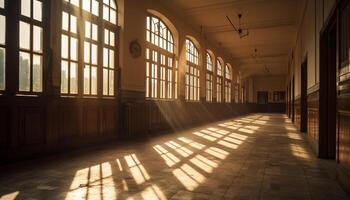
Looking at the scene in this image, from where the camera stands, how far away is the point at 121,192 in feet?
9.02

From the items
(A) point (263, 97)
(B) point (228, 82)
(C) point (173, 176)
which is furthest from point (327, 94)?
(A) point (263, 97)

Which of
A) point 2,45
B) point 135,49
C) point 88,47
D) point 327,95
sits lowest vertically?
point 327,95

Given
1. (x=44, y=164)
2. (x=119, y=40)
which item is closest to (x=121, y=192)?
(x=44, y=164)

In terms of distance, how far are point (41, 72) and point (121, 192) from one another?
9.46 ft

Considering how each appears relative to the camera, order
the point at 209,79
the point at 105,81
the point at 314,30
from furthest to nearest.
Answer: the point at 209,79 → the point at 105,81 → the point at 314,30

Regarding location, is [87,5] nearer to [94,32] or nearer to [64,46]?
[94,32]

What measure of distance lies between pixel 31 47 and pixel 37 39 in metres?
0.22

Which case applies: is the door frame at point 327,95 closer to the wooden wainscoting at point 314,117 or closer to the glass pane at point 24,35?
the wooden wainscoting at point 314,117

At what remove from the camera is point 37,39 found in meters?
4.52

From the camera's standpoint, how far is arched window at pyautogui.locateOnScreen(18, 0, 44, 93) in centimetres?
424

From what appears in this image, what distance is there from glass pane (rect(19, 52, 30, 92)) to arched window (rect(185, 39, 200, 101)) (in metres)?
7.32

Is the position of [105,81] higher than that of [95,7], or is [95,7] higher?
[95,7]

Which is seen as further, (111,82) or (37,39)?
(111,82)

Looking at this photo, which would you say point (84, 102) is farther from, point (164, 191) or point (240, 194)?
point (240, 194)
